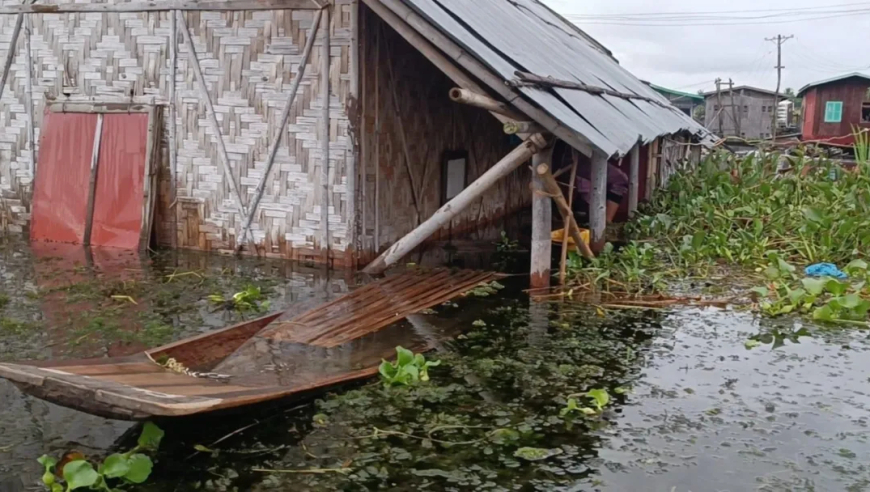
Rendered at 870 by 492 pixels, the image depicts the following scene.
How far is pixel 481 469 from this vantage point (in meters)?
3.99

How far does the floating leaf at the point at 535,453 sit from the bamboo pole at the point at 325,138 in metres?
4.87

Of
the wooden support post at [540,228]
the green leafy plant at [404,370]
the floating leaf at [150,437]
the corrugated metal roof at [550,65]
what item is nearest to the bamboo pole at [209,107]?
the corrugated metal roof at [550,65]

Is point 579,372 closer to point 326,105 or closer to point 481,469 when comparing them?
point 481,469

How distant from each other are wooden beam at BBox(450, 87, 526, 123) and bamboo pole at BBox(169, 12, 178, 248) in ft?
12.7

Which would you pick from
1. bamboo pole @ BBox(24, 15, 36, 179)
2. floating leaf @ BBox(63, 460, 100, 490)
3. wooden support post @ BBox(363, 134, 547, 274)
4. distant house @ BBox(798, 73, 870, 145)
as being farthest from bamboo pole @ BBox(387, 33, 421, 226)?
distant house @ BBox(798, 73, 870, 145)

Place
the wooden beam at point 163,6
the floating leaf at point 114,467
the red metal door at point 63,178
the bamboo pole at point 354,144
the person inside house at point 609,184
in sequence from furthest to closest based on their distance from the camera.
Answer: the person inside house at point 609,184
the red metal door at point 63,178
the wooden beam at point 163,6
the bamboo pole at point 354,144
the floating leaf at point 114,467

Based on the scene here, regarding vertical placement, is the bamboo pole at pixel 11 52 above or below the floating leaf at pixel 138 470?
above

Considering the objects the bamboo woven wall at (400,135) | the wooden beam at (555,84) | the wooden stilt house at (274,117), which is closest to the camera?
the wooden beam at (555,84)

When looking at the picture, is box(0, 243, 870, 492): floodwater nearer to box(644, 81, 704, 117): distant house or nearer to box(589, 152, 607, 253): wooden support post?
box(589, 152, 607, 253): wooden support post

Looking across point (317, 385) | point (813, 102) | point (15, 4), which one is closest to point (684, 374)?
point (317, 385)

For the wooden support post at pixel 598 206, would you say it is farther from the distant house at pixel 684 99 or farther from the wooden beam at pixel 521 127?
the distant house at pixel 684 99

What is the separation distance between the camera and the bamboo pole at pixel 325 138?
8.34m

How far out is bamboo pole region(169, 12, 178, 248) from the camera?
9.08 meters

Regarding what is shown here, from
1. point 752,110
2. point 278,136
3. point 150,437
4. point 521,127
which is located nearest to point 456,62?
point 521,127
